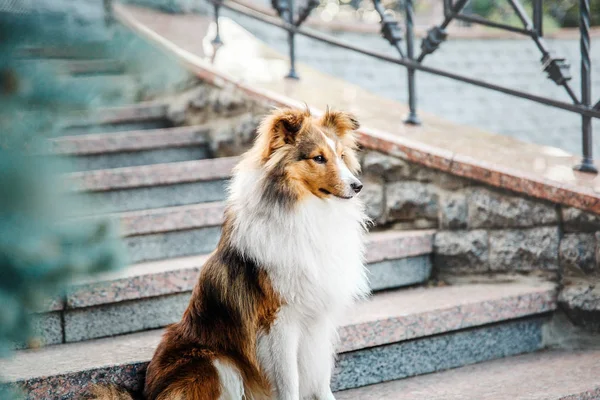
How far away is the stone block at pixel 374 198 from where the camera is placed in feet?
11.3

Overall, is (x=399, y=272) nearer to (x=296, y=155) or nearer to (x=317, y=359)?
(x=317, y=359)

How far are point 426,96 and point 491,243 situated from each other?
10.8 feet

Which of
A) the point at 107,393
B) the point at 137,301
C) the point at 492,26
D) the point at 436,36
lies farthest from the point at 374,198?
the point at 107,393

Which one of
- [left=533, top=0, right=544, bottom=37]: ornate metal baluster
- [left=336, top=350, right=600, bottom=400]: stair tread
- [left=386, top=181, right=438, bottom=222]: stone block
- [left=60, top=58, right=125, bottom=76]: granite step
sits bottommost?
[left=336, top=350, right=600, bottom=400]: stair tread

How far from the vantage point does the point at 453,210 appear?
3.21m

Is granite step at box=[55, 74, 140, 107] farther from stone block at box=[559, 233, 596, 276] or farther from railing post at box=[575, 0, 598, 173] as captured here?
railing post at box=[575, 0, 598, 173]

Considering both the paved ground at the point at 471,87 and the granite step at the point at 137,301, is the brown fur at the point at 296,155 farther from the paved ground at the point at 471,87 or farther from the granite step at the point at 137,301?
the paved ground at the point at 471,87

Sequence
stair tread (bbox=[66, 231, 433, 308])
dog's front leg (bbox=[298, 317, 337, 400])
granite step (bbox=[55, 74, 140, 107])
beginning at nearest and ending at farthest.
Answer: granite step (bbox=[55, 74, 140, 107]), dog's front leg (bbox=[298, 317, 337, 400]), stair tread (bbox=[66, 231, 433, 308])

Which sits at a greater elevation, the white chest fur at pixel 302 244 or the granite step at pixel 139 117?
the granite step at pixel 139 117

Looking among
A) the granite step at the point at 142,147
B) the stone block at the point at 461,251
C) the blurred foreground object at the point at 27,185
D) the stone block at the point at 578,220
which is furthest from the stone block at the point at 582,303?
the granite step at the point at 142,147

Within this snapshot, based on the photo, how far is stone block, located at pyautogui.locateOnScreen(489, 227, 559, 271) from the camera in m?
2.95

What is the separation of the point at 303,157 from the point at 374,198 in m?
1.32

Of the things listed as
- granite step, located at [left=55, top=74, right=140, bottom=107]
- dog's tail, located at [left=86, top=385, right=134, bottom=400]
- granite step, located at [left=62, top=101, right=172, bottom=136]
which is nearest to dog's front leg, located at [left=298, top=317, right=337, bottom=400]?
dog's tail, located at [left=86, top=385, right=134, bottom=400]

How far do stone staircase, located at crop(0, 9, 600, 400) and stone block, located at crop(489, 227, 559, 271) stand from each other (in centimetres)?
7
